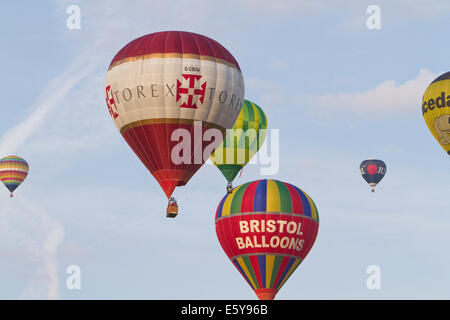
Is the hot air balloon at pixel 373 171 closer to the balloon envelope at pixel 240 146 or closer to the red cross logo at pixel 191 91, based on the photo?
the balloon envelope at pixel 240 146

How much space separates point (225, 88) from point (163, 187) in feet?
15.3

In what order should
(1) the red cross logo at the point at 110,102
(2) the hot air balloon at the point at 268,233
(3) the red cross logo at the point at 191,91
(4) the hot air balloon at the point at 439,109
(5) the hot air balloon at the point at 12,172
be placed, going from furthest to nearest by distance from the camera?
(5) the hot air balloon at the point at 12,172, (4) the hot air balloon at the point at 439,109, (2) the hot air balloon at the point at 268,233, (1) the red cross logo at the point at 110,102, (3) the red cross logo at the point at 191,91

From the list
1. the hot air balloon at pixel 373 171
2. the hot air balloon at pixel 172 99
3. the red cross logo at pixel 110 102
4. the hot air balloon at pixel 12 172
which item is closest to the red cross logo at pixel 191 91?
the hot air balloon at pixel 172 99

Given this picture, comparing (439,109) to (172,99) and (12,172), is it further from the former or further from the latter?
(12,172)

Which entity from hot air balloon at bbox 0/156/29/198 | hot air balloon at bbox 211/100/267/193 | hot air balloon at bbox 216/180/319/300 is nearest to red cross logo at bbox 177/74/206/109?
hot air balloon at bbox 216/180/319/300

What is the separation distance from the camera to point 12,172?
73562 millimetres

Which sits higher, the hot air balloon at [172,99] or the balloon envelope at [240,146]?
the balloon envelope at [240,146]

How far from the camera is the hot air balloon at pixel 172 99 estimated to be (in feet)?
144

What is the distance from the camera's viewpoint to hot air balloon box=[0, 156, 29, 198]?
2899 inches

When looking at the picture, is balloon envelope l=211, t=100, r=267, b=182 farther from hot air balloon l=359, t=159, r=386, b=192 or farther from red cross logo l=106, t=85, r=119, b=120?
hot air balloon l=359, t=159, r=386, b=192

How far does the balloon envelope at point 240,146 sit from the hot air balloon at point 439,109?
29.7ft
